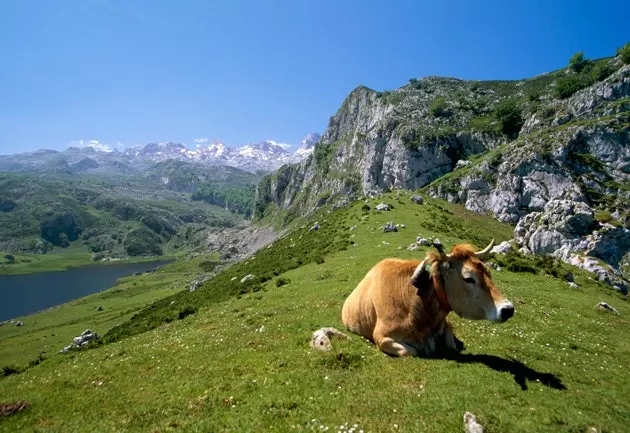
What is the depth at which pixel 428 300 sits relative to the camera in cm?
1122

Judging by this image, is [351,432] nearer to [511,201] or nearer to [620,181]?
[511,201]

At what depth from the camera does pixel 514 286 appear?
28.1 meters

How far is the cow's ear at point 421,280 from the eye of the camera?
11297mm

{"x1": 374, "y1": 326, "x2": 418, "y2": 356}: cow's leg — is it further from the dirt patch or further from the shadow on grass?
the dirt patch

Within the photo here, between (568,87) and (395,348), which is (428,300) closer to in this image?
(395,348)

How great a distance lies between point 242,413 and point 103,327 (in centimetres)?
8136

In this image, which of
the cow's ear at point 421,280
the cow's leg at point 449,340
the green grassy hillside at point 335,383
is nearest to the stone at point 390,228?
the green grassy hillside at point 335,383

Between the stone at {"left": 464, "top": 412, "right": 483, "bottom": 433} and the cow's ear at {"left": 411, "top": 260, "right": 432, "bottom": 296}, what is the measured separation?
3.96 meters

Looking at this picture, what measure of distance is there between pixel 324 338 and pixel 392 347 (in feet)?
8.50

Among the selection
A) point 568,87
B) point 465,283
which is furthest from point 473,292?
point 568,87

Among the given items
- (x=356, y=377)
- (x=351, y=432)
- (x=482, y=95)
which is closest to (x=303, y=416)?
(x=351, y=432)

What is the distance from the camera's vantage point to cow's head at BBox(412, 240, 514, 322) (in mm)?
9969

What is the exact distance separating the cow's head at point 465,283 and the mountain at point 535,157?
3810 cm

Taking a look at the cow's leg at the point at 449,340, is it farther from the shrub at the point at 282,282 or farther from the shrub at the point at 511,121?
the shrub at the point at 511,121
